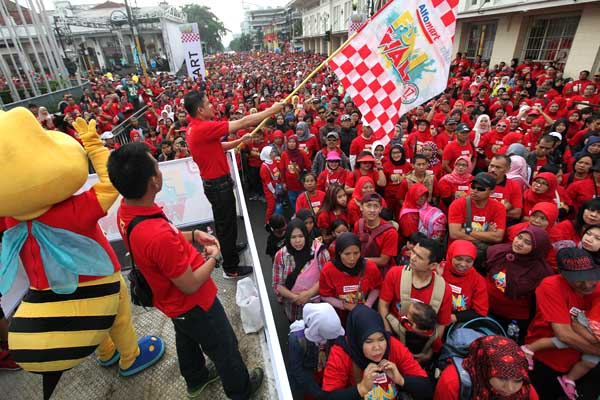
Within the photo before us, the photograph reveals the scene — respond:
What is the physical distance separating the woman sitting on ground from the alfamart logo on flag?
2.47 m

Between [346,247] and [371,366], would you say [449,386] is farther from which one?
[346,247]

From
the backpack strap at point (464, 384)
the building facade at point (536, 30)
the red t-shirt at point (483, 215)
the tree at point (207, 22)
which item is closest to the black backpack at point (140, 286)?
Result: the backpack strap at point (464, 384)

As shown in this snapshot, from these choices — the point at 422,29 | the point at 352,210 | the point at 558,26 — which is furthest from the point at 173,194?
the point at 558,26

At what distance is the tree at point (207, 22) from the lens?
80.6 meters

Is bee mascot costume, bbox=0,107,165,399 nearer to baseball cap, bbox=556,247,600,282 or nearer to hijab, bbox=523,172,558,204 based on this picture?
baseball cap, bbox=556,247,600,282

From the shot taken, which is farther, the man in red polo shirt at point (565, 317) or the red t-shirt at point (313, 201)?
the red t-shirt at point (313, 201)

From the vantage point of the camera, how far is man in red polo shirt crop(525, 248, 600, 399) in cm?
224

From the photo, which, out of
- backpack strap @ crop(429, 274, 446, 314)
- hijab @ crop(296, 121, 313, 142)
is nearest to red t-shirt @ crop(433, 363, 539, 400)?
backpack strap @ crop(429, 274, 446, 314)

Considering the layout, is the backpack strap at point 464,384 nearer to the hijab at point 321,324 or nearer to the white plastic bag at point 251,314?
the hijab at point 321,324

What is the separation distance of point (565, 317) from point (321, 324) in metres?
1.82

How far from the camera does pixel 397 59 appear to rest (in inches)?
142

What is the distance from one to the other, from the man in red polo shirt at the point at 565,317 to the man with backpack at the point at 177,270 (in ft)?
7.58

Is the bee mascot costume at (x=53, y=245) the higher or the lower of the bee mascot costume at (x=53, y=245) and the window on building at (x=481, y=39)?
the lower

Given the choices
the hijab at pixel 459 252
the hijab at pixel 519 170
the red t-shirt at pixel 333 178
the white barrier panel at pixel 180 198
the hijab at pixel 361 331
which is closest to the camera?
the hijab at pixel 361 331
